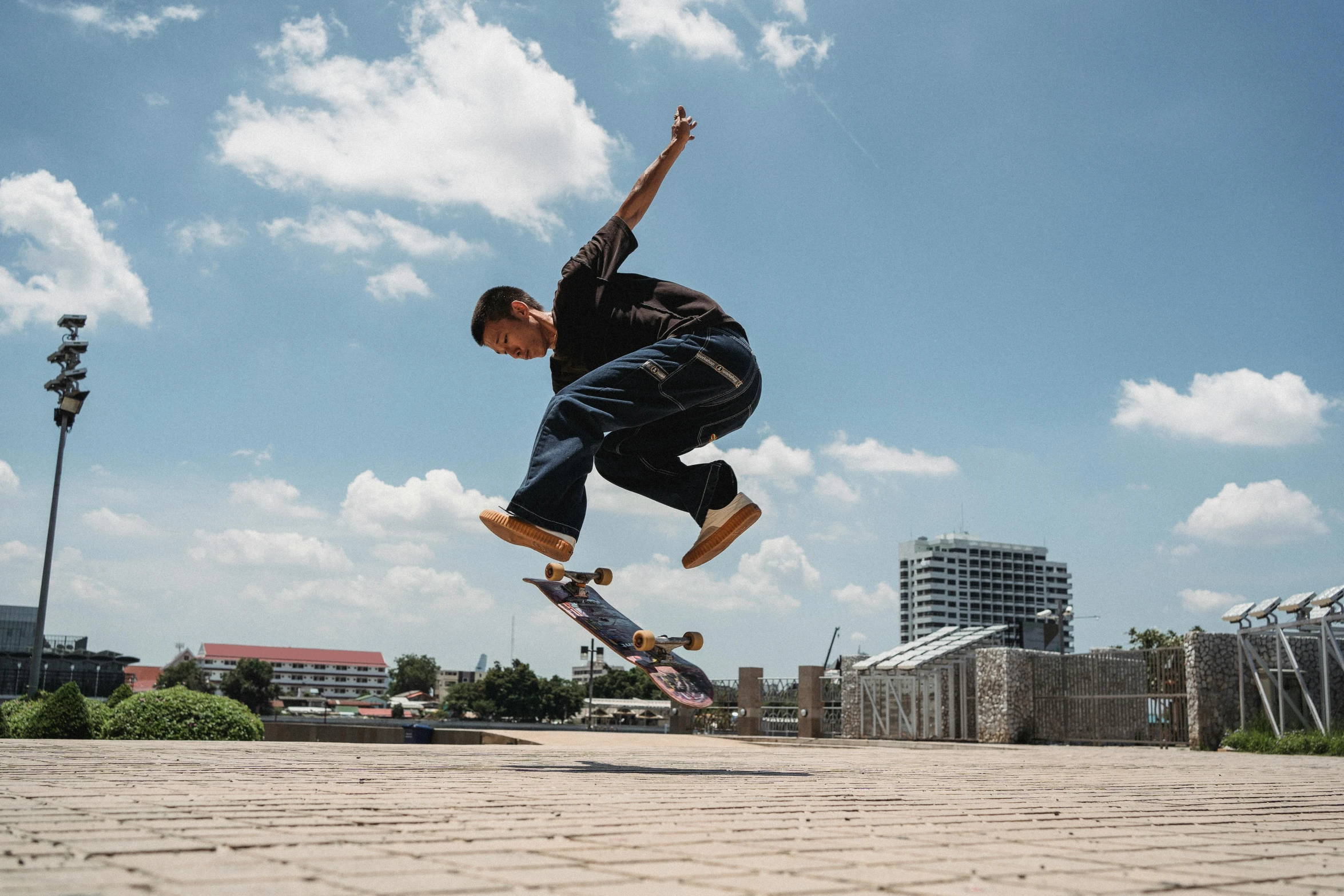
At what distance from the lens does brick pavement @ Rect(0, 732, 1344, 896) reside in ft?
5.01

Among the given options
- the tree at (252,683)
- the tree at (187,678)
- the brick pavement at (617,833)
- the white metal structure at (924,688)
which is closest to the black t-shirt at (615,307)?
the brick pavement at (617,833)

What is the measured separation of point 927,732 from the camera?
25172 mm

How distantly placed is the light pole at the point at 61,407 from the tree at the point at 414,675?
128 m

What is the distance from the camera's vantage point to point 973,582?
18650 centimetres

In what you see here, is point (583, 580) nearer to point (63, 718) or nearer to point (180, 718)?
point (180, 718)

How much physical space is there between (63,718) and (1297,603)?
18.1m

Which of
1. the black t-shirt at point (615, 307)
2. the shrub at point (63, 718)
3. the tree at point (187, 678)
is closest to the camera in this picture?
the black t-shirt at point (615, 307)

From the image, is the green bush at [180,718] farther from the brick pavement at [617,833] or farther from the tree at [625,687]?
the tree at [625,687]

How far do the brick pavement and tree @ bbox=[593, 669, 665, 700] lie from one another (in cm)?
Answer: 9566

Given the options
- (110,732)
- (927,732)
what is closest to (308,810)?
(110,732)

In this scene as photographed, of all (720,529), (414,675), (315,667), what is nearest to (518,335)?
(720,529)

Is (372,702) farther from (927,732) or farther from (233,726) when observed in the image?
(233,726)

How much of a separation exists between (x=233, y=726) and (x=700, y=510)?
7.41 metres

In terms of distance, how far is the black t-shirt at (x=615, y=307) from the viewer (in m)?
4.82
